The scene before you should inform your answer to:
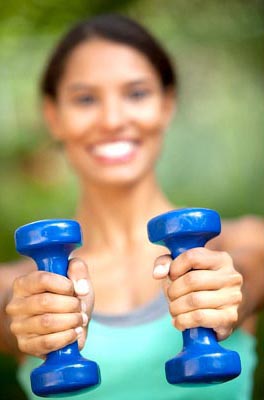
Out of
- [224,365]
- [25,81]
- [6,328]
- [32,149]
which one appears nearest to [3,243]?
[32,149]

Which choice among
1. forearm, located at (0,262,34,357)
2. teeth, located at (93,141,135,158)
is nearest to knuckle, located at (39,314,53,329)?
forearm, located at (0,262,34,357)

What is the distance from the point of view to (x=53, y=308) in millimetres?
855

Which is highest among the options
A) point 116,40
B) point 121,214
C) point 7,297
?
point 116,40

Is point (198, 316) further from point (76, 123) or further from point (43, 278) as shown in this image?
point (76, 123)

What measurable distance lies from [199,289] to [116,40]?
0.62m

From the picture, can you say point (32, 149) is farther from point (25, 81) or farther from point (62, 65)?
point (62, 65)

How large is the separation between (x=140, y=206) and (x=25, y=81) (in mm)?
674

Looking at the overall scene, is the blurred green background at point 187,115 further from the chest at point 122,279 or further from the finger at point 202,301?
the finger at point 202,301

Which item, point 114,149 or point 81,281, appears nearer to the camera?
point 81,281

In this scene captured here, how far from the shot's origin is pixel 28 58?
195 cm

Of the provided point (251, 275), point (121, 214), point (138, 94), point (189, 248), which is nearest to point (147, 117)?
point (138, 94)

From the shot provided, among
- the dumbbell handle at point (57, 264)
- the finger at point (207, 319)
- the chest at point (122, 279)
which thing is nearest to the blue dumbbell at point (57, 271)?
the dumbbell handle at point (57, 264)

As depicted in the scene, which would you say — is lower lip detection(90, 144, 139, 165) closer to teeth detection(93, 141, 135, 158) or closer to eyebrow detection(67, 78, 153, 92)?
Answer: teeth detection(93, 141, 135, 158)

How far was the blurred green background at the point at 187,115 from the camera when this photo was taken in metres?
1.91
